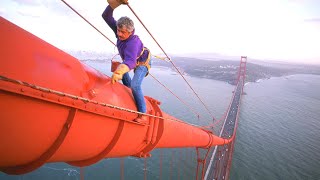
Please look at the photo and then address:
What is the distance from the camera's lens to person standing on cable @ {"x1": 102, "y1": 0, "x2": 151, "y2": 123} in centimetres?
242

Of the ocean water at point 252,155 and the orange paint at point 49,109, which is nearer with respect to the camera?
the orange paint at point 49,109

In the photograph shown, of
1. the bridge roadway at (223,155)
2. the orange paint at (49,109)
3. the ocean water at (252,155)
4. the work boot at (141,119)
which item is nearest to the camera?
the orange paint at (49,109)

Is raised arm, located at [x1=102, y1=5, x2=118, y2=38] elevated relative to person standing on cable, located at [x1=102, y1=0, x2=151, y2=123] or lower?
elevated

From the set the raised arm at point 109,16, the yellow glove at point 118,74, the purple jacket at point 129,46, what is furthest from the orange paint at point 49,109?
the raised arm at point 109,16

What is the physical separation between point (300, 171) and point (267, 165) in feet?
18.2

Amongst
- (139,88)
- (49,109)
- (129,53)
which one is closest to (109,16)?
(129,53)

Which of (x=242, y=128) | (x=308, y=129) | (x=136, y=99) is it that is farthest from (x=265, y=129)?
(x=136, y=99)

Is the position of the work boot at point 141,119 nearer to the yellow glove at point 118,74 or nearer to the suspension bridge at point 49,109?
the suspension bridge at point 49,109

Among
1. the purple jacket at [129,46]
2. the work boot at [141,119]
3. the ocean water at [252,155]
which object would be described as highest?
the purple jacket at [129,46]

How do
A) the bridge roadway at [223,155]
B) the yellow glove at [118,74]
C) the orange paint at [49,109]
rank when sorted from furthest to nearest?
the bridge roadway at [223,155] < the yellow glove at [118,74] < the orange paint at [49,109]

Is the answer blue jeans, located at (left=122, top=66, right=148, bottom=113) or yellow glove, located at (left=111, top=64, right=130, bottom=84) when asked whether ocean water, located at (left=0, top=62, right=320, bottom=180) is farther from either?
yellow glove, located at (left=111, top=64, right=130, bottom=84)

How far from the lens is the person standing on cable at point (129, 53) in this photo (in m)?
2.42

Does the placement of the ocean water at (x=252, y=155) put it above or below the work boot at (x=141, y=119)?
below

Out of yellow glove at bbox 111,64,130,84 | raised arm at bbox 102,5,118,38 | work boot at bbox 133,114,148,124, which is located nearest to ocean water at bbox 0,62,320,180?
work boot at bbox 133,114,148,124
